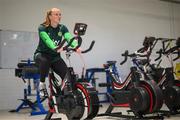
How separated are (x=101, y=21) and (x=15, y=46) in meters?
2.88

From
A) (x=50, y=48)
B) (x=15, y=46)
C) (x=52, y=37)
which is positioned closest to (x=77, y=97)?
(x=50, y=48)

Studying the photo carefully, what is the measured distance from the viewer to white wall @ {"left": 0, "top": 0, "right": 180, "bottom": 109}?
294 inches

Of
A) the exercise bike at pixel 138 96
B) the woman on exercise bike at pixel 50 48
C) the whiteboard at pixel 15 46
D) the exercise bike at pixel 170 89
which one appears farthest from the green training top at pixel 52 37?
the whiteboard at pixel 15 46

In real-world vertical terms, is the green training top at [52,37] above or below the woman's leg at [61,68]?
above

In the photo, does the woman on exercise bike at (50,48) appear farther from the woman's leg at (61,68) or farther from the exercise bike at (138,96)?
the exercise bike at (138,96)

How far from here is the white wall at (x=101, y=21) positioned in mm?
7457

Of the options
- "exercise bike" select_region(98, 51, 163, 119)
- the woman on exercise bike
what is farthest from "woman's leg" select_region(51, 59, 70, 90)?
"exercise bike" select_region(98, 51, 163, 119)

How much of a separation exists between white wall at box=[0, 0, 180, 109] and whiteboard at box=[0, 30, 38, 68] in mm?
154

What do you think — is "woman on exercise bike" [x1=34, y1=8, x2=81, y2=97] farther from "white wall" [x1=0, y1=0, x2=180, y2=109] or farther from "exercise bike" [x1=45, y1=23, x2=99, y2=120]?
"white wall" [x1=0, y1=0, x2=180, y2=109]

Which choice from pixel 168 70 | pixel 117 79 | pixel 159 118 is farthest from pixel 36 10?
pixel 159 118

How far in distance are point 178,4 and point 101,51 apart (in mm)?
4037

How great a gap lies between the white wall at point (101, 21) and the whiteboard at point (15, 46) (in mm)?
154

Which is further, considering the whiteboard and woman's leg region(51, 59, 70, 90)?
the whiteboard

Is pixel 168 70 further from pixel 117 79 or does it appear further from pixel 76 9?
pixel 76 9
